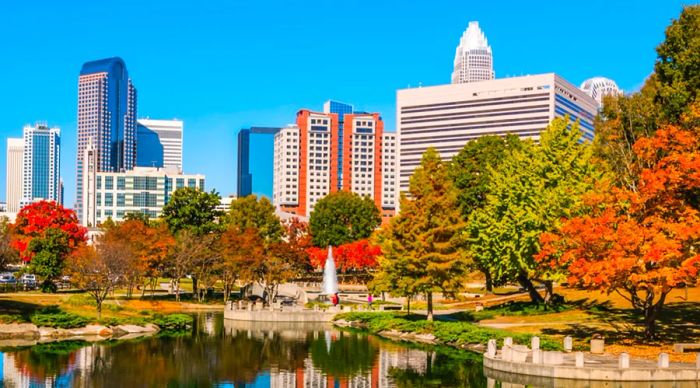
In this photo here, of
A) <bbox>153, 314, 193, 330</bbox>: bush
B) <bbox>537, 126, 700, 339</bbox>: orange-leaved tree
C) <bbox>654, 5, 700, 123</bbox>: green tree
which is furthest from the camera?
<bbox>153, 314, 193, 330</bbox>: bush

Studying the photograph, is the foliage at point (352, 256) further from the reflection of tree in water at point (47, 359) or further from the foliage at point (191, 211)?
the reflection of tree in water at point (47, 359)

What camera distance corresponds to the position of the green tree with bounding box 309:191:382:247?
13838cm

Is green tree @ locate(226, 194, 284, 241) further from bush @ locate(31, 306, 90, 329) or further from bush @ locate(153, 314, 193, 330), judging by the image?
bush @ locate(31, 306, 90, 329)

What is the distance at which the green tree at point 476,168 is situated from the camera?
8431 cm

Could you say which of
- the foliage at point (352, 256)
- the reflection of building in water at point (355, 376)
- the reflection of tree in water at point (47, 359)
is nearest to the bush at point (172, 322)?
the reflection of tree in water at point (47, 359)

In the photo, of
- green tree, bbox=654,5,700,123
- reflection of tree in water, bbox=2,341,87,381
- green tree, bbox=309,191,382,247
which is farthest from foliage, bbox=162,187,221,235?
green tree, bbox=654,5,700,123

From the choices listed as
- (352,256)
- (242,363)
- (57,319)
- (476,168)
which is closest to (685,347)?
(242,363)

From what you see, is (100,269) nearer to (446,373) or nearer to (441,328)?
(441,328)

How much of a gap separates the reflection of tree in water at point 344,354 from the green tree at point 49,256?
38.4m

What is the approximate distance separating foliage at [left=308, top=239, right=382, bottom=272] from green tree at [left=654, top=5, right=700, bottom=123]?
65.7 metres

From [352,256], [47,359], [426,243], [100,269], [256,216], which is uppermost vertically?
[256,216]

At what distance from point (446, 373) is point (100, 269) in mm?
35145

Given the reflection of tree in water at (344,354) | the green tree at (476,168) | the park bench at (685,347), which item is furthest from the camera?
the green tree at (476,168)

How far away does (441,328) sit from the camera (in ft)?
185
